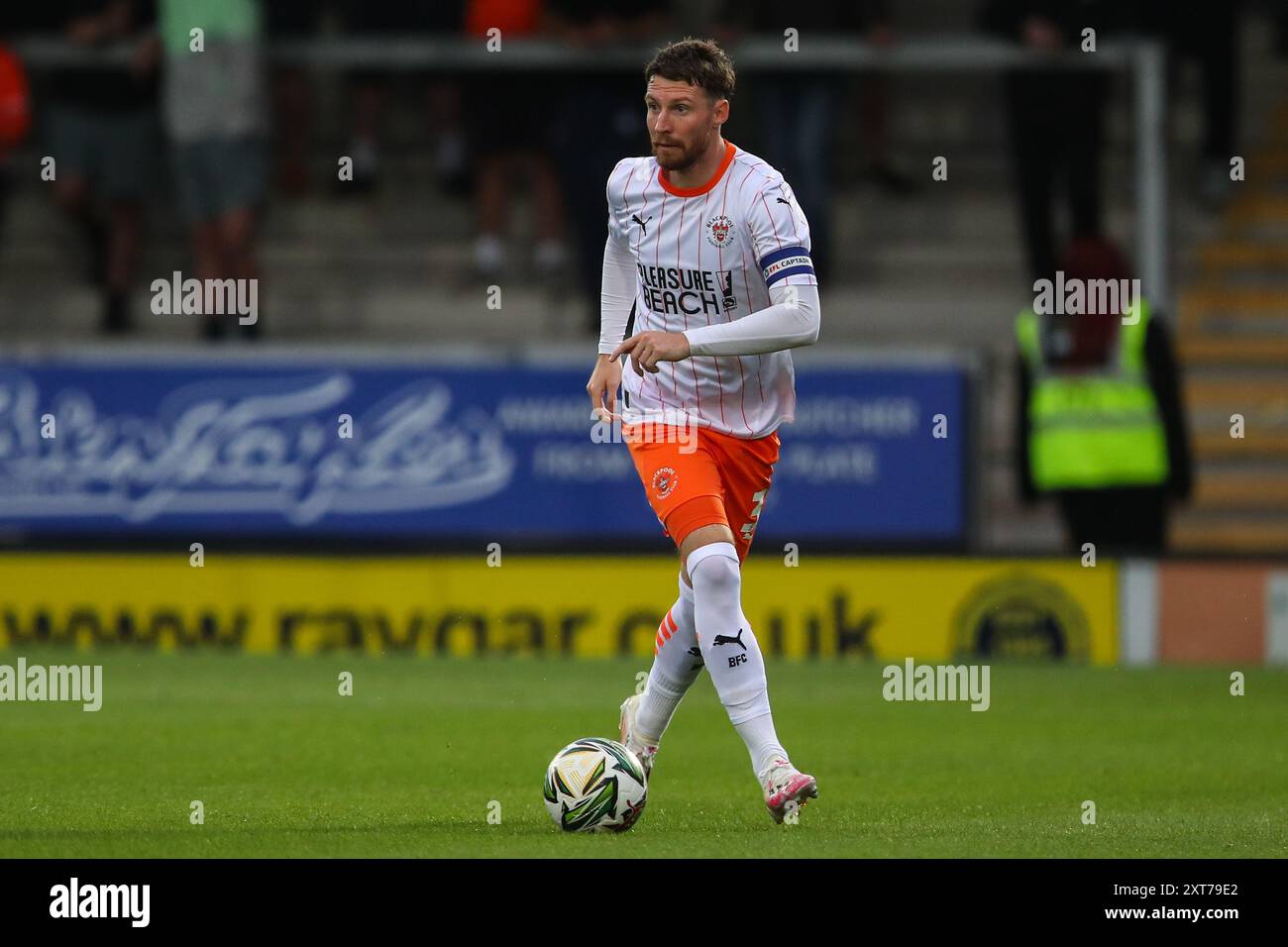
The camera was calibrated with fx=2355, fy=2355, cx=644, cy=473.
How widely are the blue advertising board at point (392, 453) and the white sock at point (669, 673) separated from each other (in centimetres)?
639

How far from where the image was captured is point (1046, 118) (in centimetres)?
1520

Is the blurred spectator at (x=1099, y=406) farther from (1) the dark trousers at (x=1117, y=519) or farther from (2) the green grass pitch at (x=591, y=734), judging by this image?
(2) the green grass pitch at (x=591, y=734)

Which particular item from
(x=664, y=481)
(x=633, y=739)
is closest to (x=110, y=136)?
(x=633, y=739)

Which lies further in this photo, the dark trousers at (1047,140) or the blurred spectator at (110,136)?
the blurred spectator at (110,136)

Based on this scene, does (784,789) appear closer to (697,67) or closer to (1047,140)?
(697,67)

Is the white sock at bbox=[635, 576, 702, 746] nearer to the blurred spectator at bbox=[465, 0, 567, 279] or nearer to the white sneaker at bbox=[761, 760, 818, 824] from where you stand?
the white sneaker at bbox=[761, 760, 818, 824]

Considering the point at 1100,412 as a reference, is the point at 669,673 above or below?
below

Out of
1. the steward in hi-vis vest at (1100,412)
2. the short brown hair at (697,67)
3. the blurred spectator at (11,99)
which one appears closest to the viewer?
the short brown hair at (697,67)

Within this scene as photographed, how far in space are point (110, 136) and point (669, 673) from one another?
31.1 ft

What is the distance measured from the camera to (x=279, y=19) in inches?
649

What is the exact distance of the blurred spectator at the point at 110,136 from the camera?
15.8 m

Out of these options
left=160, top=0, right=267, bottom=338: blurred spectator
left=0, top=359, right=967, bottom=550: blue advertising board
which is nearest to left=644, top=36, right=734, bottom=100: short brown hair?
left=0, top=359, right=967, bottom=550: blue advertising board

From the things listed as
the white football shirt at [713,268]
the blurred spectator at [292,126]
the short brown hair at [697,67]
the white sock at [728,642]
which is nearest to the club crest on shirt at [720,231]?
the white football shirt at [713,268]

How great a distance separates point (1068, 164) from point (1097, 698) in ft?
16.0
